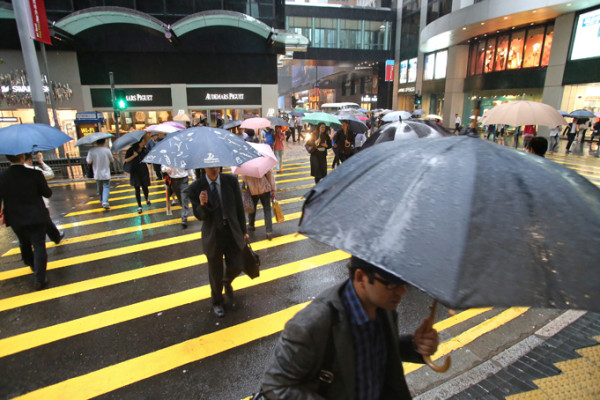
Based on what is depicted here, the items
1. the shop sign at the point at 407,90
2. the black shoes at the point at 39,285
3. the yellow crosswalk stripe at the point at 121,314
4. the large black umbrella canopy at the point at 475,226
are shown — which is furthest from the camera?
the shop sign at the point at 407,90

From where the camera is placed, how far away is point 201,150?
3879 millimetres

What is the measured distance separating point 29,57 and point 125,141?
8454mm

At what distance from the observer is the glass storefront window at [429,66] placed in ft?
130

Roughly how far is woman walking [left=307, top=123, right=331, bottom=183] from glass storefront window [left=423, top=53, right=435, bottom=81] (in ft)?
120

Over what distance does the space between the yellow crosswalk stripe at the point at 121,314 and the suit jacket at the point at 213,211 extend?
1.22 meters

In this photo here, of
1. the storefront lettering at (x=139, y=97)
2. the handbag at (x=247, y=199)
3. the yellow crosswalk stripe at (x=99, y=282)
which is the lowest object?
the yellow crosswalk stripe at (x=99, y=282)

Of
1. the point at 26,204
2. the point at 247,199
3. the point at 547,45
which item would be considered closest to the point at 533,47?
the point at 547,45

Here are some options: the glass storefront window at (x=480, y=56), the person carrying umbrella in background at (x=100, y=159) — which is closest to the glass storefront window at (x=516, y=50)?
the glass storefront window at (x=480, y=56)

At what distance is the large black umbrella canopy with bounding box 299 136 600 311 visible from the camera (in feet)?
3.64

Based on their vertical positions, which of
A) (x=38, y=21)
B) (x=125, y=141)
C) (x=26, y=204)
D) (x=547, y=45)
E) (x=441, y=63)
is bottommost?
(x=26, y=204)

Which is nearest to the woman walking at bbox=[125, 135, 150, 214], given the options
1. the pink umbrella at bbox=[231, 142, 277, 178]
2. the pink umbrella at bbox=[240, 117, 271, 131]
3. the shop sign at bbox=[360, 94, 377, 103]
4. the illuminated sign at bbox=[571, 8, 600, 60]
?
the pink umbrella at bbox=[240, 117, 271, 131]

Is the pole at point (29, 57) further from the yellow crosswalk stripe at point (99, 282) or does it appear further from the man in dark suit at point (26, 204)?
the yellow crosswalk stripe at point (99, 282)

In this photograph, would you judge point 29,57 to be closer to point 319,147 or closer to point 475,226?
point 319,147

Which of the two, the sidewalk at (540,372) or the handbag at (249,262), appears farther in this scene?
the handbag at (249,262)
